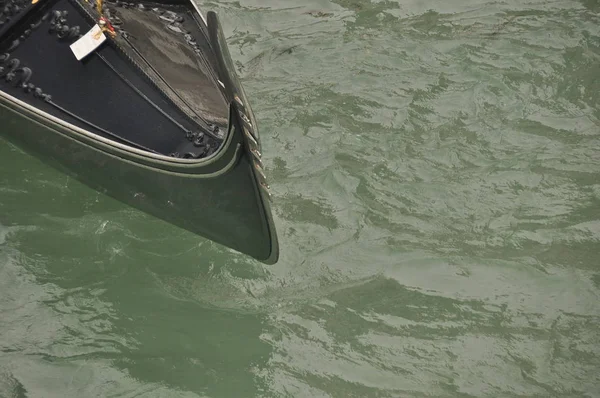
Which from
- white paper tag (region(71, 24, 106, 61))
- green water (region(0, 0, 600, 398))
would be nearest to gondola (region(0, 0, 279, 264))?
white paper tag (region(71, 24, 106, 61))

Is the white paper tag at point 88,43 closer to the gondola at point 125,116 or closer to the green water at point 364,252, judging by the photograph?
the gondola at point 125,116

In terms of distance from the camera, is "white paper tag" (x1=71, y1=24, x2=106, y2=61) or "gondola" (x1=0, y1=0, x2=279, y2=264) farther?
"white paper tag" (x1=71, y1=24, x2=106, y2=61)

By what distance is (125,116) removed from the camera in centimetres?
399

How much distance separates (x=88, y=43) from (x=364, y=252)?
1849mm

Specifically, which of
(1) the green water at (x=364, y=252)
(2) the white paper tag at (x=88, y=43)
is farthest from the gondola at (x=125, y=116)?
(1) the green water at (x=364, y=252)

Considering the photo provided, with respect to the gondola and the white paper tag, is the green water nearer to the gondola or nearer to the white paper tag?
the gondola

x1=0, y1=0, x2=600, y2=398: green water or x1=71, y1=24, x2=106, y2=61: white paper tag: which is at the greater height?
x1=71, y1=24, x2=106, y2=61: white paper tag

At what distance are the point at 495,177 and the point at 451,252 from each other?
66cm

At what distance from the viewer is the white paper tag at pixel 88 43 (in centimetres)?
403

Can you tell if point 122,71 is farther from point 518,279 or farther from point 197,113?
point 518,279

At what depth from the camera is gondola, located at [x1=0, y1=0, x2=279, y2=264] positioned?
3781 millimetres

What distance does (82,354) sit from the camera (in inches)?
148

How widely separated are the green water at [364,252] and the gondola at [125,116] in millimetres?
288

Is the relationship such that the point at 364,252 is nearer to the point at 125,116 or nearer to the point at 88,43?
the point at 125,116
